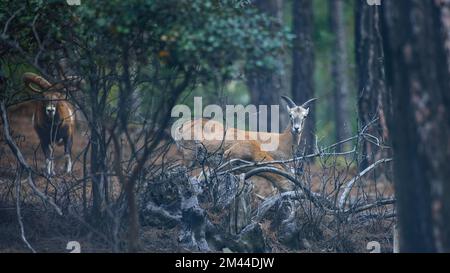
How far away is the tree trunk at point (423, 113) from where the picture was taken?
7980mm

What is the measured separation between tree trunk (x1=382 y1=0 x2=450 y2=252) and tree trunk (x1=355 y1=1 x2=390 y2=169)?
26.6ft

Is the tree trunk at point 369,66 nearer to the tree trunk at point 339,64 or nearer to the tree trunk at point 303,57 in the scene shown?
the tree trunk at point 303,57

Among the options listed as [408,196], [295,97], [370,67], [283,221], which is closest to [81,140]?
[295,97]

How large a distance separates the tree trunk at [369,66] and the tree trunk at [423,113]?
811 cm

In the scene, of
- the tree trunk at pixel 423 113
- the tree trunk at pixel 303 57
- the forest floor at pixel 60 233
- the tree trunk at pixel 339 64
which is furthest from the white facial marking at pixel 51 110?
→ the tree trunk at pixel 339 64

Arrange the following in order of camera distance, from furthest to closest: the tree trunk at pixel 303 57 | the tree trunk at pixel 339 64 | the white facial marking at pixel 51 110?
the tree trunk at pixel 339 64 → the tree trunk at pixel 303 57 → the white facial marking at pixel 51 110

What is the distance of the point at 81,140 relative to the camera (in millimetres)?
19516

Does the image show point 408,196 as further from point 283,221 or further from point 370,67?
point 370,67

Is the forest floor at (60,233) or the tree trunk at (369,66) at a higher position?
the tree trunk at (369,66)

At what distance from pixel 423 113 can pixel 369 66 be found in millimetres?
9218

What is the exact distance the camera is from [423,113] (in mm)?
7996

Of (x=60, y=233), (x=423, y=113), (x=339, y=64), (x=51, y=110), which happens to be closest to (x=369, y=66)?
(x=51, y=110)

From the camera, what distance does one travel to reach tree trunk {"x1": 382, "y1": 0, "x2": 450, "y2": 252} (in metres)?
7.98
